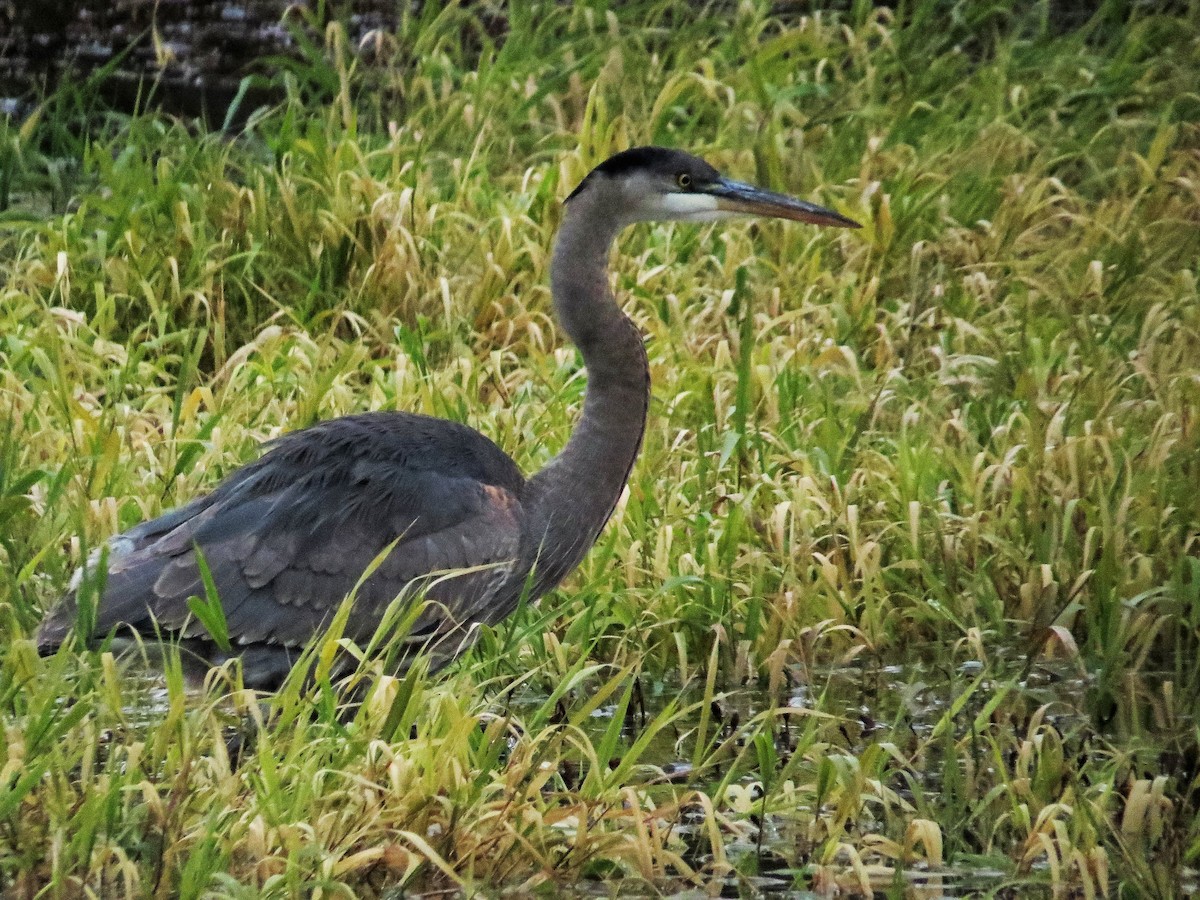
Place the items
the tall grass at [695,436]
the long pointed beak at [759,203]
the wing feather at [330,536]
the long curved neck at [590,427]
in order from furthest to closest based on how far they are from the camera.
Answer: the long pointed beak at [759,203]
the long curved neck at [590,427]
the wing feather at [330,536]
the tall grass at [695,436]

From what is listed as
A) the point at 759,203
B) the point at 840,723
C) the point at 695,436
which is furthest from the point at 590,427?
the point at 695,436

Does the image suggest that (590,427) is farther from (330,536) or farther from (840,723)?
(840,723)

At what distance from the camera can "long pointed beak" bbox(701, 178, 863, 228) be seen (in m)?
5.19

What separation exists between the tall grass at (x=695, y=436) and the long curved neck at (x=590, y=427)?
0.19 m

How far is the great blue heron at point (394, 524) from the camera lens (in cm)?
443

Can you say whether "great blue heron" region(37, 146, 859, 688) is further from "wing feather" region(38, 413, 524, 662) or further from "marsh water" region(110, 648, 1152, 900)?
"marsh water" region(110, 648, 1152, 900)

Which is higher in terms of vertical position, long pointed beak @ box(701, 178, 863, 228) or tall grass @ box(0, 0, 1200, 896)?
long pointed beak @ box(701, 178, 863, 228)

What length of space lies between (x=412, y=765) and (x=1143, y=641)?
70.5 inches

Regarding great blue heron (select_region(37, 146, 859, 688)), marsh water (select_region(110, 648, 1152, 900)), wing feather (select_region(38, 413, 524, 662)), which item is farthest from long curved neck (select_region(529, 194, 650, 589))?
marsh water (select_region(110, 648, 1152, 900))

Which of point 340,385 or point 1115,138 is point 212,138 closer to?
point 340,385

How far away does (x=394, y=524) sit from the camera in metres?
4.58

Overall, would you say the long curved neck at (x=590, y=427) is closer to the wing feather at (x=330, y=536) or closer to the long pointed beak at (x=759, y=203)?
the wing feather at (x=330, y=536)

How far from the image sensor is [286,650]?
4.50m

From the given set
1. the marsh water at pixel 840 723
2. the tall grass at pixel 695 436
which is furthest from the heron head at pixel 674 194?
the marsh water at pixel 840 723
